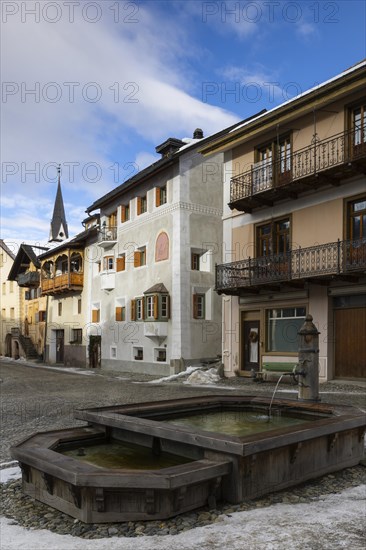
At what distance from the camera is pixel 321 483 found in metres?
6.38

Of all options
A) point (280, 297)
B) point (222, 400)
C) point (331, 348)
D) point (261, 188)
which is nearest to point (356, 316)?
point (331, 348)

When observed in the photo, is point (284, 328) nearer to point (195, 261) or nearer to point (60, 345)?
point (195, 261)

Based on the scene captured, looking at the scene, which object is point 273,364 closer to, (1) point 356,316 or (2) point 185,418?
(1) point 356,316

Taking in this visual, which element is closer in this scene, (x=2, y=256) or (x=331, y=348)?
(x=331, y=348)

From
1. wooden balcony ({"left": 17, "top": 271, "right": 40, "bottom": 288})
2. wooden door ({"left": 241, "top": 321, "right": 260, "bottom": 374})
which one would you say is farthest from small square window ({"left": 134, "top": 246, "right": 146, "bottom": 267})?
wooden balcony ({"left": 17, "top": 271, "right": 40, "bottom": 288})

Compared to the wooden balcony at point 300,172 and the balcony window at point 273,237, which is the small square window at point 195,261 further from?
the balcony window at point 273,237

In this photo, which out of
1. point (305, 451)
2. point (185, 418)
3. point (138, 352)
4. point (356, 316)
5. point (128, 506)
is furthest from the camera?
point (138, 352)

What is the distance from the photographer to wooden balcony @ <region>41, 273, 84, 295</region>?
36594mm

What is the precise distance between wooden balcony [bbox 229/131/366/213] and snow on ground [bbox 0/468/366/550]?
12974 mm

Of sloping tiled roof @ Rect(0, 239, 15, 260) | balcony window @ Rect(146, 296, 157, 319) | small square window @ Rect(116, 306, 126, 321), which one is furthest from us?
sloping tiled roof @ Rect(0, 239, 15, 260)

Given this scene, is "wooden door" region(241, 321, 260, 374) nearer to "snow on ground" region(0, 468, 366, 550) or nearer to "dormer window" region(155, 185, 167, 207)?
"dormer window" region(155, 185, 167, 207)

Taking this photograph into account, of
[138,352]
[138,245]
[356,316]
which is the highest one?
[138,245]

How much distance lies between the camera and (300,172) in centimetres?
1867

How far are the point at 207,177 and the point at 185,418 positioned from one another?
1951 cm
